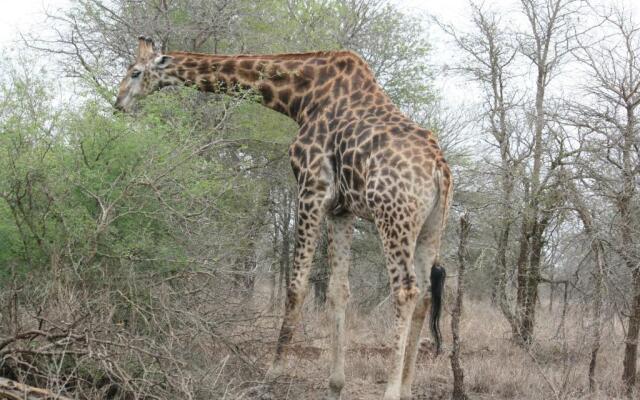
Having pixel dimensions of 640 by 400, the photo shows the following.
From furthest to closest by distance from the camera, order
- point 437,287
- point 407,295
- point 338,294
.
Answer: point 338,294
point 437,287
point 407,295

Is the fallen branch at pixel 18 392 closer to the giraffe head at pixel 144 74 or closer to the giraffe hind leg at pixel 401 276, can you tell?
the giraffe hind leg at pixel 401 276

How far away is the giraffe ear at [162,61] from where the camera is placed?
25.6 feet

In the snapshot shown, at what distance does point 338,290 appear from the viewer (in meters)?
7.05

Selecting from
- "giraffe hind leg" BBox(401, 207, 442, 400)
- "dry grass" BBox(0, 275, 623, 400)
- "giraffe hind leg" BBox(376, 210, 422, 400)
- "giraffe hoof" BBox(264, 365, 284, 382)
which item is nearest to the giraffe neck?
"giraffe hind leg" BBox(401, 207, 442, 400)

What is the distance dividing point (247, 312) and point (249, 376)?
636mm

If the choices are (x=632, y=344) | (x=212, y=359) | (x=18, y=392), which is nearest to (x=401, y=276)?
(x=212, y=359)

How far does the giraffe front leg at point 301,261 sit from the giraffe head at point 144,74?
210 centimetres

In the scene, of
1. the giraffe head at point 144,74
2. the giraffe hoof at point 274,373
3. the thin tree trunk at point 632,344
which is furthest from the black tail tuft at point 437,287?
the giraffe head at point 144,74

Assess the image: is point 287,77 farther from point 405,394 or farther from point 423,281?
point 405,394

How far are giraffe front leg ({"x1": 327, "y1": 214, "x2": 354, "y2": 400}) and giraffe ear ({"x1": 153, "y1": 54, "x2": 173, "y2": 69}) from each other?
92.6 inches

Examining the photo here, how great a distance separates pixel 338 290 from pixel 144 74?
9.81 ft

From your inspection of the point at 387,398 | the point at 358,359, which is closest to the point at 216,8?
the point at 358,359

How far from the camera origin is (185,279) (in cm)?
689

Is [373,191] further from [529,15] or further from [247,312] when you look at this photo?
[529,15]
